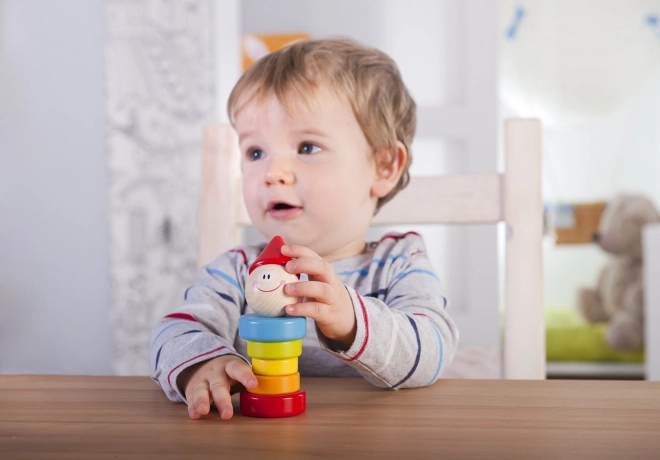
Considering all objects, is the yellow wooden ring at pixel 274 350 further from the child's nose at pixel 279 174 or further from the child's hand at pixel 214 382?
the child's nose at pixel 279 174

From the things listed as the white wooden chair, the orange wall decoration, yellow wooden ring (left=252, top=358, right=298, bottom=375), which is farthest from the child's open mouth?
the orange wall decoration

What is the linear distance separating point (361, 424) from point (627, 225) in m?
3.48

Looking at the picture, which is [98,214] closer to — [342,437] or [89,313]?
[89,313]

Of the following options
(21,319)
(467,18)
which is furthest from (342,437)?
(467,18)

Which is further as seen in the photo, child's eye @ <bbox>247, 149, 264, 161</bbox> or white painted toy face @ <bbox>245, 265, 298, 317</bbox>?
child's eye @ <bbox>247, 149, 264, 161</bbox>

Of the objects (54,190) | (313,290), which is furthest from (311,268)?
(54,190)

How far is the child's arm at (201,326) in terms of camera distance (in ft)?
2.07

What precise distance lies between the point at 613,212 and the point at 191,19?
248 cm

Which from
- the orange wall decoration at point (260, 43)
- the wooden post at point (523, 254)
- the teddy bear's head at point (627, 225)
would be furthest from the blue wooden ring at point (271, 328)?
the teddy bear's head at point (627, 225)

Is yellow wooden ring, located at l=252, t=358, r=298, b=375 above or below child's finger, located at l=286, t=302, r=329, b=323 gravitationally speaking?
below

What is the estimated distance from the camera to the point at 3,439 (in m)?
0.46

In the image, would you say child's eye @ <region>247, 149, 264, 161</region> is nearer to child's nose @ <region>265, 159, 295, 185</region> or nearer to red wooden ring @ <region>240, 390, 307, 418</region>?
child's nose @ <region>265, 159, 295, 185</region>

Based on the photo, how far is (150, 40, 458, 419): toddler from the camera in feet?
2.40

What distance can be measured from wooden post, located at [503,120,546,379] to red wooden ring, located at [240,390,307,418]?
43 centimetres
